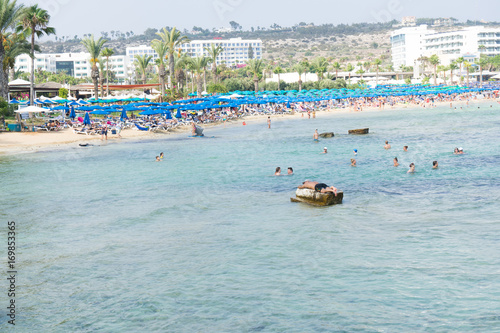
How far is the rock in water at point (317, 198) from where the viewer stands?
18.8 m

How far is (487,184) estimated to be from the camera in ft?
73.0

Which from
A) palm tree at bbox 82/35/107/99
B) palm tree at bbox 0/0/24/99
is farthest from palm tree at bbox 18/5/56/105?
palm tree at bbox 82/35/107/99

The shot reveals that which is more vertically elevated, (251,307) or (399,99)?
(399,99)

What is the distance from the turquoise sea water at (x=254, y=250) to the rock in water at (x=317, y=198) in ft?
1.53

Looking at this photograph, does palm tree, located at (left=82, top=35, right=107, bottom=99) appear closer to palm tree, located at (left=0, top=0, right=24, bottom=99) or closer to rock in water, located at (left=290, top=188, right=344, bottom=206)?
palm tree, located at (left=0, top=0, right=24, bottom=99)

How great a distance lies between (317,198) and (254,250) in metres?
5.26

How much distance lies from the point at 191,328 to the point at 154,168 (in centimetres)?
2097

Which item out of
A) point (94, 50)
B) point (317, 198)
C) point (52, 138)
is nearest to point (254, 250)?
point (317, 198)

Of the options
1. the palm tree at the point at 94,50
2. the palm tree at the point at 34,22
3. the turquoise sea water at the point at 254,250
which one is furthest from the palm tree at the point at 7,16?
the palm tree at the point at 94,50

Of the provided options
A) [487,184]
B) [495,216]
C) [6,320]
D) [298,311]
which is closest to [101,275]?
[6,320]

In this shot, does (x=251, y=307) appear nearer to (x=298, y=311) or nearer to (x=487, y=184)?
Answer: (x=298, y=311)

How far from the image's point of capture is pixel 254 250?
1422 centimetres

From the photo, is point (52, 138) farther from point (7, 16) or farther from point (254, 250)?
point (254, 250)

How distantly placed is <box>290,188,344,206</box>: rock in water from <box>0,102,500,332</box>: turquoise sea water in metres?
0.47
